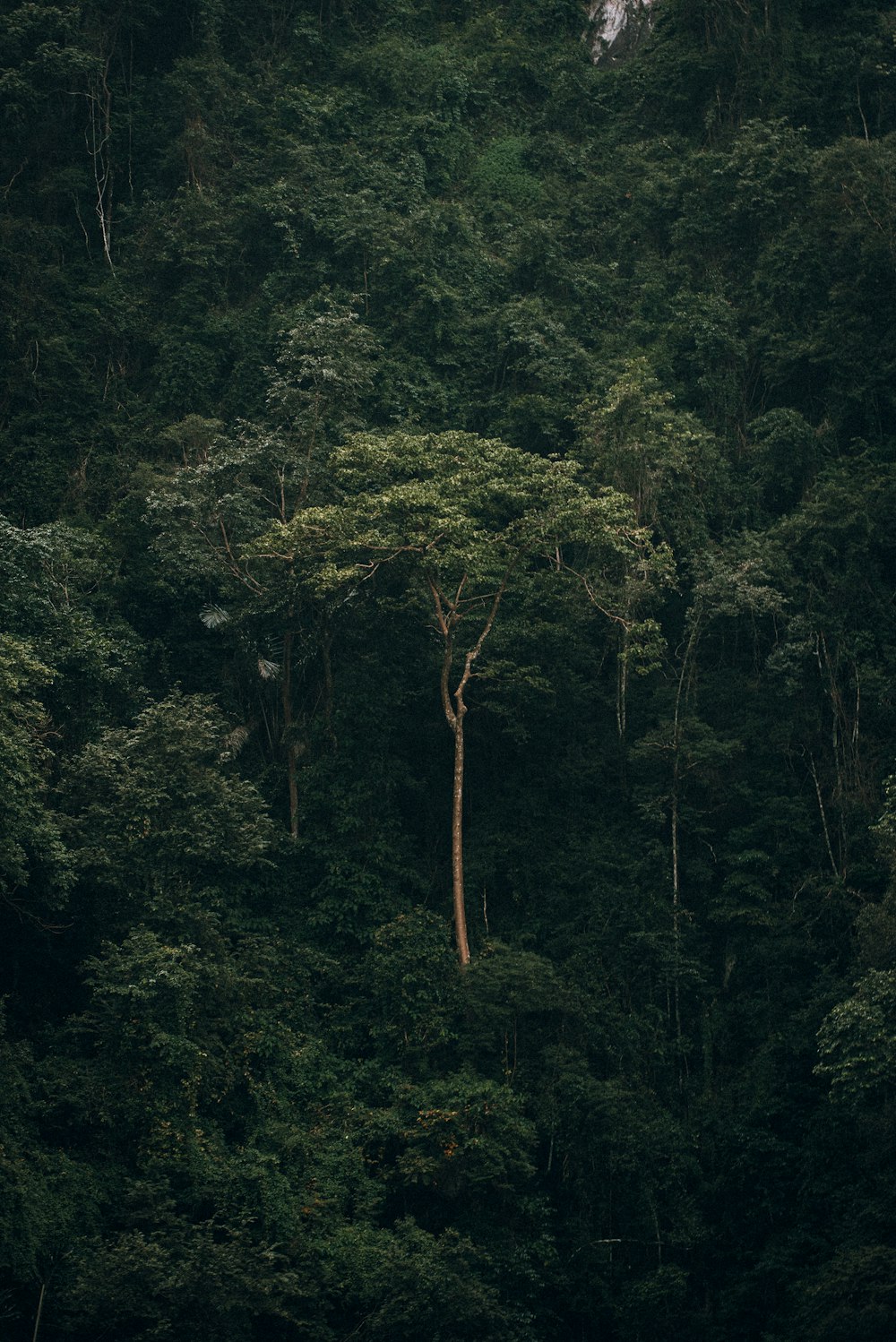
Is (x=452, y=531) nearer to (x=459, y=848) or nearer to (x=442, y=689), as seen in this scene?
(x=442, y=689)

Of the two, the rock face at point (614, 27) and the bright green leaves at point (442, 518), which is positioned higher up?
the rock face at point (614, 27)

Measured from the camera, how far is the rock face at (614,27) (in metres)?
33.7

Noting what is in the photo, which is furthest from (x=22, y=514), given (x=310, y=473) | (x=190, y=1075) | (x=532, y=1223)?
(x=532, y=1223)

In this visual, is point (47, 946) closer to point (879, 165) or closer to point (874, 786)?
point (874, 786)

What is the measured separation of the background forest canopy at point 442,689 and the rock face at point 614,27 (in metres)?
3.05

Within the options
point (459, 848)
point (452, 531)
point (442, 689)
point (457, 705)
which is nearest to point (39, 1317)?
point (459, 848)

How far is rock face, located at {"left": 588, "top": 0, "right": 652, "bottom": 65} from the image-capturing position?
33688 mm

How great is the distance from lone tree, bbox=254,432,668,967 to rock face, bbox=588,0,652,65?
16.3m

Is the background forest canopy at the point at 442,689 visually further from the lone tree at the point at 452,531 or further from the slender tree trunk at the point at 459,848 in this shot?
the slender tree trunk at the point at 459,848

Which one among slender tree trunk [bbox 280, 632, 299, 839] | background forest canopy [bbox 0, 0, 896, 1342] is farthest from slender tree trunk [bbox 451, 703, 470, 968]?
slender tree trunk [bbox 280, 632, 299, 839]

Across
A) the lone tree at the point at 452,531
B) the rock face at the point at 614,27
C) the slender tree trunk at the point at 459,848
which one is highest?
the rock face at the point at 614,27

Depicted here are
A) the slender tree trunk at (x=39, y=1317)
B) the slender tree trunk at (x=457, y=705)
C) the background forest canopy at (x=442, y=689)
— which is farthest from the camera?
the slender tree trunk at (x=457, y=705)

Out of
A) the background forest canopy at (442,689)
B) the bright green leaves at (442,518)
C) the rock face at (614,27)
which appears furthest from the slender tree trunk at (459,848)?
the rock face at (614,27)

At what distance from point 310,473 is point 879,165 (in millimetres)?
10499
